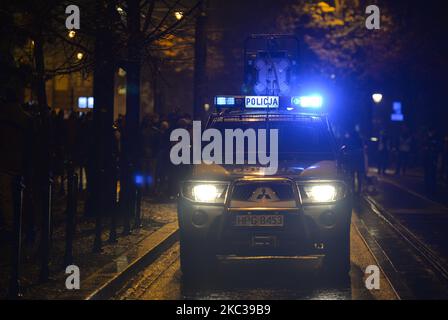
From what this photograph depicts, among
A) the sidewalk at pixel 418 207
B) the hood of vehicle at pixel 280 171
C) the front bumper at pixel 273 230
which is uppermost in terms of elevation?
the hood of vehicle at pixel 280 171

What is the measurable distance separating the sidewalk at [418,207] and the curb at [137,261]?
3.71 m

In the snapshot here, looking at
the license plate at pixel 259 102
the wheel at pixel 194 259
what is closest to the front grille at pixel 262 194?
the wheel at pixel 194 259

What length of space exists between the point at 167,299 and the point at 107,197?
672 centimetres

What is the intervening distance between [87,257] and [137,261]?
0.73 metres

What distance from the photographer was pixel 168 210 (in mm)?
18281

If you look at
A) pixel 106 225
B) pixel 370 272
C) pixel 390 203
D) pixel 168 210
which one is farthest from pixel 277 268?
pixel 390 203

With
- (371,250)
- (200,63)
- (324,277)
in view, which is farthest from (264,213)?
(200,63)

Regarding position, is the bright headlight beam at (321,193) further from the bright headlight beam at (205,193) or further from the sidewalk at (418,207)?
the sidewalk at (418,207)

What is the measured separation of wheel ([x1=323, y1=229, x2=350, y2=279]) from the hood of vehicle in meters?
0.70

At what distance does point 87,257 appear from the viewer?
11555mm

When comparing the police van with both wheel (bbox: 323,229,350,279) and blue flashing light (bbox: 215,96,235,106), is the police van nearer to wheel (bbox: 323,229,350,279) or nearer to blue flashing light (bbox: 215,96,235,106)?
wheel (bbox: 323,229,350,279)

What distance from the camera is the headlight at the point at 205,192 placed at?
10.4m

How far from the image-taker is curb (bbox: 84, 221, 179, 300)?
948 cm

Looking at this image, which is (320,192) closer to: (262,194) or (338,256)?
(262,194)
